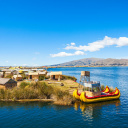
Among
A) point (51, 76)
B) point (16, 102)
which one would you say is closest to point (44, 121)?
point (16, 102)

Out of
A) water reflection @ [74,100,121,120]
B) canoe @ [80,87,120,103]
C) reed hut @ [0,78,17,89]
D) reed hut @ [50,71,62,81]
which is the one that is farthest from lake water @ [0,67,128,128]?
reed hut @ [50,71,62,81]

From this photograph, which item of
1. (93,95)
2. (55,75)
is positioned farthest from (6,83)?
(55,75)

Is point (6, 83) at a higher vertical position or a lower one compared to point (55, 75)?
lower

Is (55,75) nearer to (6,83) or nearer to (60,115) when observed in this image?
(6,83)

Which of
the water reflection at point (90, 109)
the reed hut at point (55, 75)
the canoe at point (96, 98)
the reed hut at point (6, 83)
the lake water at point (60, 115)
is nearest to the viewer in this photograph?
the lake water at point (60, 115)

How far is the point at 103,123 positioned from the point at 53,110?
27.6 ft

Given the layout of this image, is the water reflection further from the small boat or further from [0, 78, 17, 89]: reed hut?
[0, 78, 17, 89]: reed hut

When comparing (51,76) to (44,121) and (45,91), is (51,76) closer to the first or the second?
(45,91)

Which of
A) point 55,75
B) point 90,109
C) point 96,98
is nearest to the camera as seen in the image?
point 90,109

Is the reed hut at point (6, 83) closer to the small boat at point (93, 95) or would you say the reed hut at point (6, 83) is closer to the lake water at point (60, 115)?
the lake water at point (60, 115)

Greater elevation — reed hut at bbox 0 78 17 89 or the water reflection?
reed hut at bbox 0 78 17 89

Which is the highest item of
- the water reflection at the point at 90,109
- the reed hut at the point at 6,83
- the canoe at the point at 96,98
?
the reed hut at the point at 6,83

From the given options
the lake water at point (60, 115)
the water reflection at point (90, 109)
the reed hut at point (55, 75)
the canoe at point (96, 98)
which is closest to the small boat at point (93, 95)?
the canoe at point (96, 98)

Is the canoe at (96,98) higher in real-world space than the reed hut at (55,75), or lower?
lower
